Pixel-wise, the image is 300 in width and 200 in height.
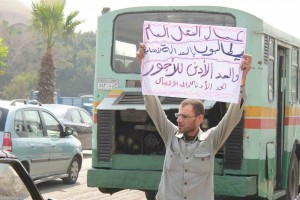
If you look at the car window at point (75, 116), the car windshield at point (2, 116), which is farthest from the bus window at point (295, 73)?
the car window at point (75, 116)

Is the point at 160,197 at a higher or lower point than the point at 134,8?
A: lower

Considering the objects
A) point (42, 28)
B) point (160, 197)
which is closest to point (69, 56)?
point (42, 28)

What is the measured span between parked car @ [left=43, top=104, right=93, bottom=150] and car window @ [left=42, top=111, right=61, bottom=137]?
5.65 metres

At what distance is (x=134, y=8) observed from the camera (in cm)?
1027

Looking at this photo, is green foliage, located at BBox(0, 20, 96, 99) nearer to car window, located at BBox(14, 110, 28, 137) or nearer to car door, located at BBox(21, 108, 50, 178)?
car door, located at BBox(21, 108, 50, 178)

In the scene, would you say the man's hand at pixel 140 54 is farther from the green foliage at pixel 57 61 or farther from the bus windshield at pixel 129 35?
the green foliage at pixel 57 61

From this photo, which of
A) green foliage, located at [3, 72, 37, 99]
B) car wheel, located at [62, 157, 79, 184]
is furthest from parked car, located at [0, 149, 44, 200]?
green foliage, located at [3, 72, 37, 99]

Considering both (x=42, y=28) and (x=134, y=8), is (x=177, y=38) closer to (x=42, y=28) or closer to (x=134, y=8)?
(x=134, y=8)

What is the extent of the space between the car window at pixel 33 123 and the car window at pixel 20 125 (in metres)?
0.16

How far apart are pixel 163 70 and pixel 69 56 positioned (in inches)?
4002

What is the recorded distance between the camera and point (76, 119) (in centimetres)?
2041

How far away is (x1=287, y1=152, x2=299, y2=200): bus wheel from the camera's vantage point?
38.2ft

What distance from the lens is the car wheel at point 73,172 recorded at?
14633mm

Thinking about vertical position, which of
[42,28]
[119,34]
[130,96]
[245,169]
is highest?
[42,28]
